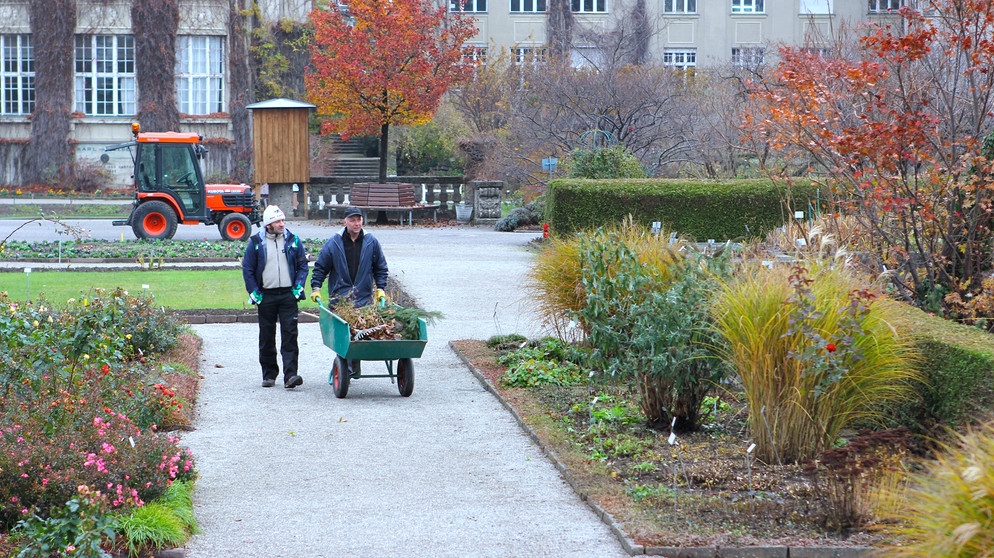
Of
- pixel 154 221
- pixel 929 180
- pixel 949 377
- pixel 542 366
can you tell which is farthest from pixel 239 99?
pixel 949 377

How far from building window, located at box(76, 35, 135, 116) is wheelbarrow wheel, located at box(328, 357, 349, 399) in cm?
3459

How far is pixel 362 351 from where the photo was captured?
983 cm

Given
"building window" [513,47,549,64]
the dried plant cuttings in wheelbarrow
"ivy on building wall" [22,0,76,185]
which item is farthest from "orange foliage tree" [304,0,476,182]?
the dried plant cuttings in wheelbarrow

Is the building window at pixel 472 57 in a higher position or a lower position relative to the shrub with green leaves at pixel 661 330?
higher

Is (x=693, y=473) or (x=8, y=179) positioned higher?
(x=8, y=179)

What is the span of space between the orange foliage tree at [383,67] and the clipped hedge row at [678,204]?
38.1 feet

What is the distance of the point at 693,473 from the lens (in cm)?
702

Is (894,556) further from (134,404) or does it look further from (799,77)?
(799,77)

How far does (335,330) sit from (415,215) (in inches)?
930

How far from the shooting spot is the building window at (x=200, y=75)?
42.0m

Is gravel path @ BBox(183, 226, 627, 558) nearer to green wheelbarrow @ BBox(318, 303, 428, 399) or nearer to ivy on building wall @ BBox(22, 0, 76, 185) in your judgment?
green wheelbarrow @ BBox(318, 303, 428, 399)

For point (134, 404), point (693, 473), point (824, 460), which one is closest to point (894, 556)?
point (824, 460)

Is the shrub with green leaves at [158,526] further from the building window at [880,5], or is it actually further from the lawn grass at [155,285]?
the building window at [880,5]

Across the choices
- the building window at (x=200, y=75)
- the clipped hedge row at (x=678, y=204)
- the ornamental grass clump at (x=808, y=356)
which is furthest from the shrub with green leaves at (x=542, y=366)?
the building window at (x=200, y=75)
